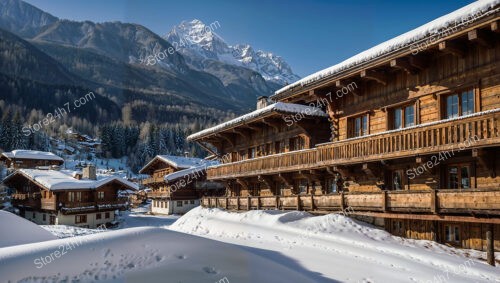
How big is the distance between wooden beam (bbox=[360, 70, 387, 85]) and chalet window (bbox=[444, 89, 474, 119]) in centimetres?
309

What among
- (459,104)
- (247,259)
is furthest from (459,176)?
(247,259)

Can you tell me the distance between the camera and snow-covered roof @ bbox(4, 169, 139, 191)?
40875 mm

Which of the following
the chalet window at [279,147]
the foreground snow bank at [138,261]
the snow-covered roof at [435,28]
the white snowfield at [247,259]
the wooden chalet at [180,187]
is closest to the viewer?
the foreground snow bank at [138,261]

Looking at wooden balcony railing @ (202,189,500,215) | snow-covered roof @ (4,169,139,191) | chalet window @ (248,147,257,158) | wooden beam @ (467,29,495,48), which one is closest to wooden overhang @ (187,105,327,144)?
chalet window @ (248,147,257,158)

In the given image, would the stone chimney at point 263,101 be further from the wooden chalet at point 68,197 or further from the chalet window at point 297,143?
the wooden chalet at point 68,197

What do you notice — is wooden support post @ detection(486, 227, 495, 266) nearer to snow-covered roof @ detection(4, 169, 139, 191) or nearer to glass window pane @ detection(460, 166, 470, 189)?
glass window pane @ detection(460, 166, 470, 189)

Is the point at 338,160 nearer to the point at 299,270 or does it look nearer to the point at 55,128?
the point at 299,270

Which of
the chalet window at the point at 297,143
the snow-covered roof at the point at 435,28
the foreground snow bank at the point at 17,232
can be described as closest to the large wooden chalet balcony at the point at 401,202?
the chalet window at the point at 297,143

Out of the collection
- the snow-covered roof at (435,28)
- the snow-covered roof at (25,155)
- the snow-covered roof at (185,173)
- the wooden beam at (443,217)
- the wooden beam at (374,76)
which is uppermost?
the snow-covered roof at (435,28)

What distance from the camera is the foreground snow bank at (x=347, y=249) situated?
444 inches

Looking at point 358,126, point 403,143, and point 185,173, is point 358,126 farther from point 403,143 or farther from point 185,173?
point 185,173

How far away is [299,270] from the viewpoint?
11414 mm

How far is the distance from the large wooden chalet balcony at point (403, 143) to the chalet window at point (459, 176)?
5.93 feet

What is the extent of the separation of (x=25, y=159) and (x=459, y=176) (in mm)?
71123
